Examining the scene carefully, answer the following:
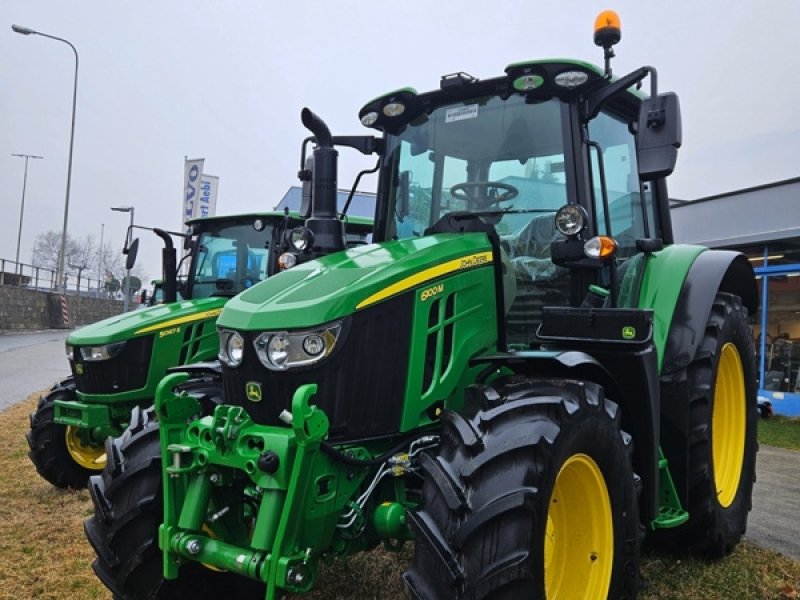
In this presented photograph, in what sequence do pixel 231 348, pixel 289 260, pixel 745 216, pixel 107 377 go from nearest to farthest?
1. pixel 231 348
2. pixel 289 260
3. pixel 107 377
4. pixel 745 216

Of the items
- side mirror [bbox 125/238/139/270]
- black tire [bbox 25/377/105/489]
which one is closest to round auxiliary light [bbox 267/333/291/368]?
black tire [bbox 25/377/105/489]

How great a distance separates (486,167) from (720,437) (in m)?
2.33

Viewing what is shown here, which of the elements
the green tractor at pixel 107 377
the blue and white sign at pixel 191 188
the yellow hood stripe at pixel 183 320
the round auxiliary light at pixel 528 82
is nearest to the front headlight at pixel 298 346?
the round auxiliary light at pixel 528 82

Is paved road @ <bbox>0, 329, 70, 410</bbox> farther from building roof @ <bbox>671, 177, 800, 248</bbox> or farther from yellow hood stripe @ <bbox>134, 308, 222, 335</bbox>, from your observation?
building roof @ <bbox>671, 177, 800, 248</bbox>

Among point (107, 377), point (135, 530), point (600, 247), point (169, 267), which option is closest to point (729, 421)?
point (600, 247)

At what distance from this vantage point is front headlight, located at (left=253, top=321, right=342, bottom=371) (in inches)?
103

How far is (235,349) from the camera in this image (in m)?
2.82

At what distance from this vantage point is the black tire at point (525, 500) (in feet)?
7.35

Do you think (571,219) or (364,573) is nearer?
(571,219)

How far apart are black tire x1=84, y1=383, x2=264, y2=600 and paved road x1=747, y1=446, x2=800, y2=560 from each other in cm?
343

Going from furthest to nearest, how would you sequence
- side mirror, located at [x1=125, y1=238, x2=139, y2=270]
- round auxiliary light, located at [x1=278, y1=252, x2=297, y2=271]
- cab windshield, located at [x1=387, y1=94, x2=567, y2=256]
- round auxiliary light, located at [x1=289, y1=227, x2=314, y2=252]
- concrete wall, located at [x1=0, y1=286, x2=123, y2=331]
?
concrete wall, located at [x1=0, y1=286, x2=123, y2=331], side mirror, located at [x1=125, y1=238, x2=139, y2=270], round auxiliary light, located at [x1=278, y1=252, x2=297, y2=271], round auxiliary light, located at [x1=289, y1=227, x2=314, y2=252], cab windshield, located at [x1=387, y1=94, x2=567, y2=256]

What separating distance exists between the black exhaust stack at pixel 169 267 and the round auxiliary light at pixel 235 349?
4834mm

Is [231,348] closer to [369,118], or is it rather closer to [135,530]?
[135,530]

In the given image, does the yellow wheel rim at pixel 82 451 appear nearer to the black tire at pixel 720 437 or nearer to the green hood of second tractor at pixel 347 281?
the green hood of second tractor at pixel 347 281
